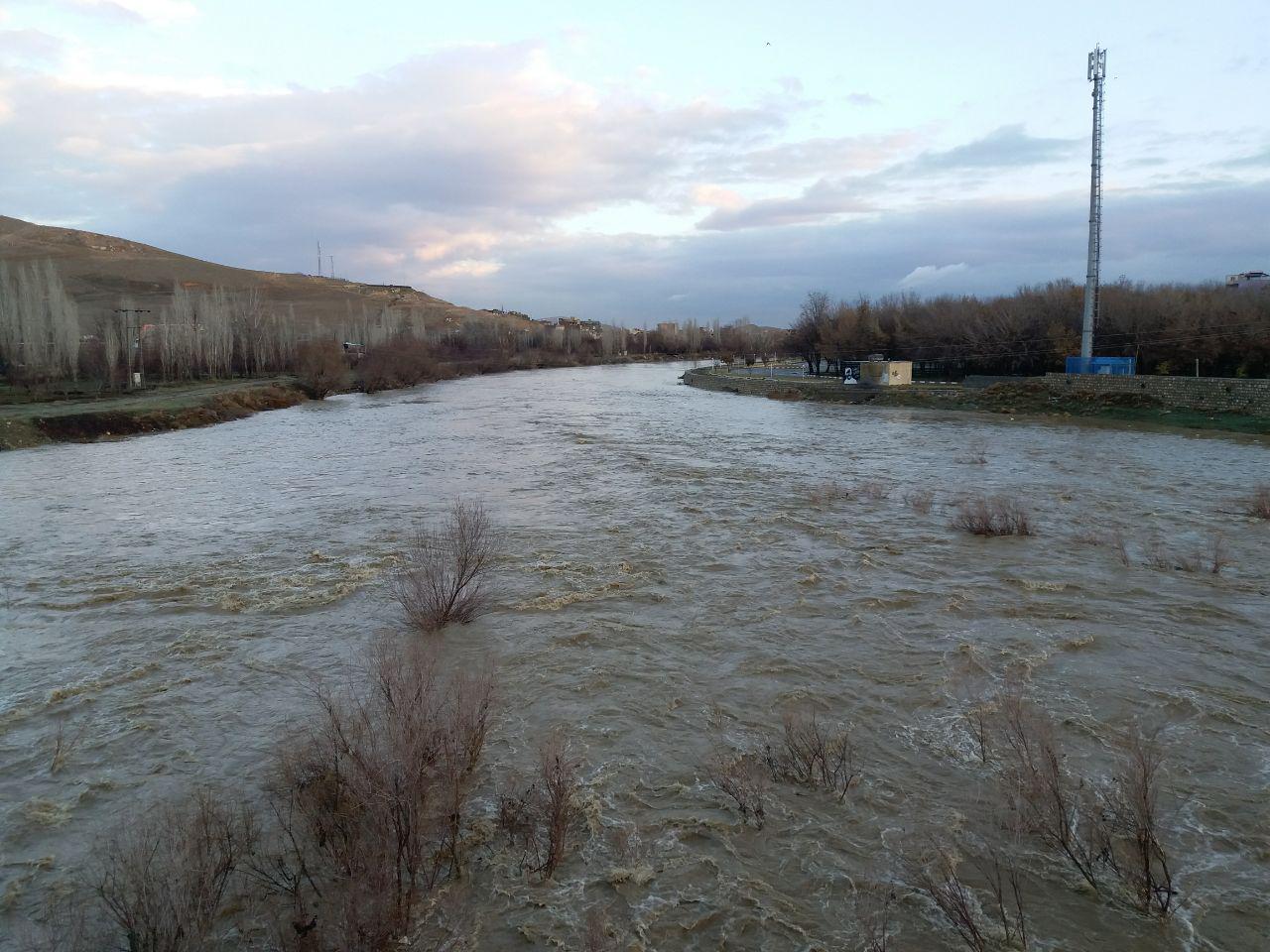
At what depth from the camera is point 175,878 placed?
3.95 meters

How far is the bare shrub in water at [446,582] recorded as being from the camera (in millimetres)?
8906

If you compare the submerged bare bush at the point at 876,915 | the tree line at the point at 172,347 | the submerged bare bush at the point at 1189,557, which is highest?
the tree line at the point at 172,347

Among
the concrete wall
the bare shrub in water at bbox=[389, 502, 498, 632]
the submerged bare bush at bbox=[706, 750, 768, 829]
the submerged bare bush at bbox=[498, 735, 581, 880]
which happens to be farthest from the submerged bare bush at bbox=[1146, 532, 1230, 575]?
the concrete wall

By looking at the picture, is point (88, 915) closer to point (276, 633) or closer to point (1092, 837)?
point (276, 633)

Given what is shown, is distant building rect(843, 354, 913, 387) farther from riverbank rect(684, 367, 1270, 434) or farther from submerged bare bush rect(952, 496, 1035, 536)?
submerged bare bush rect(952, 496, 1035, 536)

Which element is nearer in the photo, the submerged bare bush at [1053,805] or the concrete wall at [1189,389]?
the submerged bare bush at [1053,805]

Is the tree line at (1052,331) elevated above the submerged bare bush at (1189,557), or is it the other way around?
the tree line at (1052,331)

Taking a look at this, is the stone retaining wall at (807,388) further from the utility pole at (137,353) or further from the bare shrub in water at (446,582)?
the bare shrub in water at (446,582)

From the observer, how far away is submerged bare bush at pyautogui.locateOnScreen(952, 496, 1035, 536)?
13133mm

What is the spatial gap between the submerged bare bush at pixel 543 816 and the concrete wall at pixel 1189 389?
3273 centimetres

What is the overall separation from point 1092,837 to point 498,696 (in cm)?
475

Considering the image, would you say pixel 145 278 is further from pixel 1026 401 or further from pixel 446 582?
pixel 446 582

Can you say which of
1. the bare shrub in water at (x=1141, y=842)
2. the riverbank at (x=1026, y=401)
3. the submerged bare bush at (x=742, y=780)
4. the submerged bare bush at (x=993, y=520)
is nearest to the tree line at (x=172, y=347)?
the riverbank at (x=1026, y=401)

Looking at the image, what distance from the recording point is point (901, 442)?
27.4m
